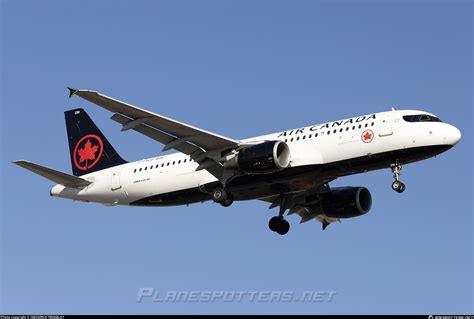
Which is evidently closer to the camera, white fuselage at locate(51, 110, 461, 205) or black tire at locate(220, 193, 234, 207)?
white fuselage at locate(51, 110, 461, 205)

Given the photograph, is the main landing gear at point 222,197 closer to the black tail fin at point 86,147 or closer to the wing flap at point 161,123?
the wing flap at point 161,123

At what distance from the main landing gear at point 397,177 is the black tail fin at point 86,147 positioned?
14.7m

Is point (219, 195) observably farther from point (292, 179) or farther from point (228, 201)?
point (292, 179)

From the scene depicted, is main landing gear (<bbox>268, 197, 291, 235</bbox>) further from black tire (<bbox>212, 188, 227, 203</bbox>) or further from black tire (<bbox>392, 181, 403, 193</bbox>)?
black tire (<bbox>392, 181, 403, 193</bbox>)

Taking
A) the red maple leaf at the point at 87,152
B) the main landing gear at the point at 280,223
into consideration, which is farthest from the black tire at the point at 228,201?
the red maple leaf at the point at 87,152

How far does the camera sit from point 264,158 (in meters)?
42.1

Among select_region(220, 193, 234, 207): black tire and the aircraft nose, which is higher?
the aircraft nose

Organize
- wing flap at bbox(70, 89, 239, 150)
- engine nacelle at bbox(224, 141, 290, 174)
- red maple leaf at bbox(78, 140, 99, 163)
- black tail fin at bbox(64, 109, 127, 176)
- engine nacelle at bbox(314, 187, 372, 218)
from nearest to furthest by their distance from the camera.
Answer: wing flap at bbox(70, 89, 239, 150), engine nacelle at bbox(224, 141, 290, 174), engine nacelle at bbox(314, 187, 372, 218), black tail fin at bbox(64, 109, 127, 176), red maple leaf at bbox(78, 140, 99, 163)

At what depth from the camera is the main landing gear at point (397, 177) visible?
136ft

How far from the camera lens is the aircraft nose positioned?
135 feet

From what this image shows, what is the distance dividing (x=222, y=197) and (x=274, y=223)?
531 cm

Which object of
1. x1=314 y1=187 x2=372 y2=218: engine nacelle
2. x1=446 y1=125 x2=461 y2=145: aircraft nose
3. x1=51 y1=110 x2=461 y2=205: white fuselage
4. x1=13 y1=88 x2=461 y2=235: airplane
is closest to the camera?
x1=446 y1=125 x2=461 y2=145: aircraft nose

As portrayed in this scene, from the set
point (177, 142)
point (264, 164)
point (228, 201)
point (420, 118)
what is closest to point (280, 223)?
point (228, 201)

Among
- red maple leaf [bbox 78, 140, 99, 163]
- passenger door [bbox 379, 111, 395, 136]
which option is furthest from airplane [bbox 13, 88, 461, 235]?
red maple leaf [bbox 78, 140, 99, 163]
